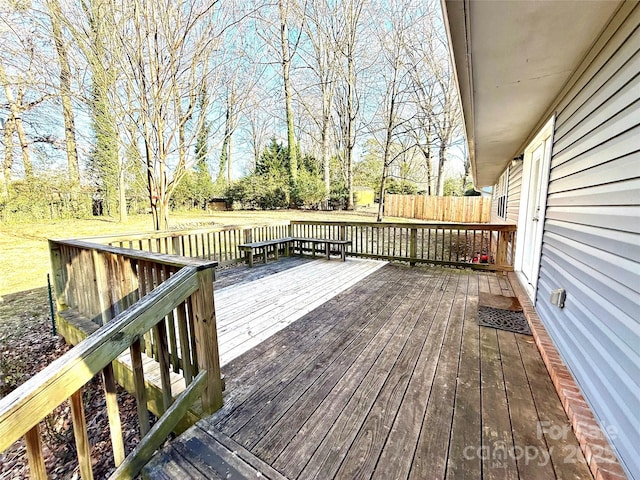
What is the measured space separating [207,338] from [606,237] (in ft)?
7.73

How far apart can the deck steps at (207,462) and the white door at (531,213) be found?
10.6ft

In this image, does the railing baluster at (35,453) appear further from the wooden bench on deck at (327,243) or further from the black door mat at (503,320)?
the wooden bench on deck at (327,243)

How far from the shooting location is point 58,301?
3379 millimetres

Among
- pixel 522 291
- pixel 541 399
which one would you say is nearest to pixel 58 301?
pixel 541 399

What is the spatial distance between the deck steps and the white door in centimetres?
323

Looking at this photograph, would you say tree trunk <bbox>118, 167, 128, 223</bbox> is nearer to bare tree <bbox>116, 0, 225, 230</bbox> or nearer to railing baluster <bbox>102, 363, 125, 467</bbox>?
bare tree <bbox>116, 0, 225, 230</bbox>

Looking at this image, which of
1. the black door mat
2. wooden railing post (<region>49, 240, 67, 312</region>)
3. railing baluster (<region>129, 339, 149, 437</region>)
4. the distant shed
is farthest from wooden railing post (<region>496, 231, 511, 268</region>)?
the distant shed

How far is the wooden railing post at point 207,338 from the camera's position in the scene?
1684 millimetres

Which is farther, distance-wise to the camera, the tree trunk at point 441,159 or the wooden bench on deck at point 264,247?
the tree trunk at point 441,159

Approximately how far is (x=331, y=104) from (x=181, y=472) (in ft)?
49.3

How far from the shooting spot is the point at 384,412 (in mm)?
1735

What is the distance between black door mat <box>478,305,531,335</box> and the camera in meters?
2.87

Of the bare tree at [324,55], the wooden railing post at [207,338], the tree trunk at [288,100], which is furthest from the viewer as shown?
the bare tree at [324,55]

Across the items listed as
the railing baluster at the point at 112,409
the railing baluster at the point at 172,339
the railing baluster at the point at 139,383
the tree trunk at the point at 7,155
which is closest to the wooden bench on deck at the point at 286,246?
the railing baluster at the point at 172,339
